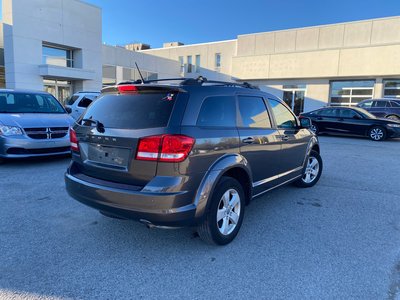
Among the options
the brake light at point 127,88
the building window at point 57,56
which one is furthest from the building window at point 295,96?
the brake light at point 127,88

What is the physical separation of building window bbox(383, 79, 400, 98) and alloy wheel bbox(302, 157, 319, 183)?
21.6 metres

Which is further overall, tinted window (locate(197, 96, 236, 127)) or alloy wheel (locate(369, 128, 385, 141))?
alloy wheel (locate(369, 128, 385, 141))

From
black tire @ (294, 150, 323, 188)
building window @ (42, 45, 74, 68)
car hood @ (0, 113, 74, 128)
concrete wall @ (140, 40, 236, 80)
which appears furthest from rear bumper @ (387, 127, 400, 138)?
building window @ (42, 45, 74, 68)

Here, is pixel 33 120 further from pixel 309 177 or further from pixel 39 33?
pixel 39 33

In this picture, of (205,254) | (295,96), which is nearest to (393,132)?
(205,254)

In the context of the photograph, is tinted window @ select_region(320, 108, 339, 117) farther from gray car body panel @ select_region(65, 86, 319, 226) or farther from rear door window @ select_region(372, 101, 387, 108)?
gray car body panel @ select_region(65, 86, 319, 226)

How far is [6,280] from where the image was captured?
275 centimetres

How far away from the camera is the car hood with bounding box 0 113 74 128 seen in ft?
22.2

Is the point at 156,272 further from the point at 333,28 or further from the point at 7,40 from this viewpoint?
the point at 333,28

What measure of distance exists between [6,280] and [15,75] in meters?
22.3

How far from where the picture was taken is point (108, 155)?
10.7ft

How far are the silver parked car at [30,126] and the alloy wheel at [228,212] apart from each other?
505 centimetres

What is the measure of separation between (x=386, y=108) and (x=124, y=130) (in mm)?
17274

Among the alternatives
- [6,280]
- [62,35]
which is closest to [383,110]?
[6,280]
